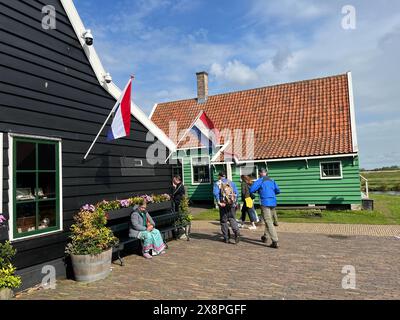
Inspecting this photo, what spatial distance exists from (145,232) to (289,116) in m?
13.0

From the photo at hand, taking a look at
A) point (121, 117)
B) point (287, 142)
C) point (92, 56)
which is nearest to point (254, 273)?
point (121, 117)

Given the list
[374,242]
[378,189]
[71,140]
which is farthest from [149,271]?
[378,189]

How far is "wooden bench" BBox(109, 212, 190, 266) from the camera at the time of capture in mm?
7128

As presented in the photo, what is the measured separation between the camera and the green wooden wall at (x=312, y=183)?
15.0 metres

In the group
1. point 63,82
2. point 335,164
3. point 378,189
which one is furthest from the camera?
point 378,189

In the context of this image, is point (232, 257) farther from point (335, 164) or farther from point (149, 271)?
point (335, 164)

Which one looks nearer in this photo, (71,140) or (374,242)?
(71,140)

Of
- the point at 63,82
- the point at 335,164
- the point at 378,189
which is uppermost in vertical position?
the point at 63,82

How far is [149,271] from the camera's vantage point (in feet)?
21.6

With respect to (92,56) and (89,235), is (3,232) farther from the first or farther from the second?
(92,56)

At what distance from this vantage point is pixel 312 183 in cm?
1590
